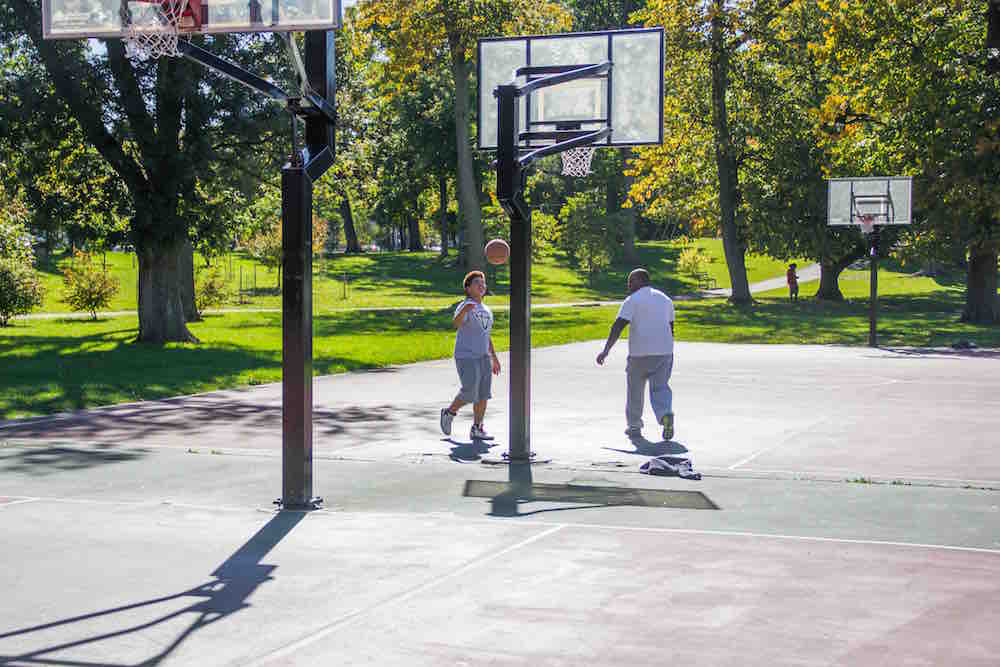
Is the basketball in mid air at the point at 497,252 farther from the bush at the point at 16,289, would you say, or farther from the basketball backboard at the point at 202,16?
the bush at the point at 16,289

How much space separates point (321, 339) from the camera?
98.5 ft

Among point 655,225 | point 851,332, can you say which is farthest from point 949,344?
point 655,225

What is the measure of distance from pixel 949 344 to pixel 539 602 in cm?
2602

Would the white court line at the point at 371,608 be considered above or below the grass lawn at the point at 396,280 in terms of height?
below

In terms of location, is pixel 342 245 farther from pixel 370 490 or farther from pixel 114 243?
pixel 370 490

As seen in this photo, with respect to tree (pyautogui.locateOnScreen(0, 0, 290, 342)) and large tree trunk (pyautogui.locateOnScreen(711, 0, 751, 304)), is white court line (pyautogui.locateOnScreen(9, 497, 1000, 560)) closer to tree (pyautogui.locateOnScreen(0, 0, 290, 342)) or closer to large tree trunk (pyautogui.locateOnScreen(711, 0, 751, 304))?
tree (pyautogui.locateOnScreen(0, 0, 290, 342))

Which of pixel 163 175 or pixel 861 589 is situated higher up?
pixel 163 175

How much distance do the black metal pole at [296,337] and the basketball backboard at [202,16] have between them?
109 cm

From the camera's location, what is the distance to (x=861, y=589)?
22.3ft

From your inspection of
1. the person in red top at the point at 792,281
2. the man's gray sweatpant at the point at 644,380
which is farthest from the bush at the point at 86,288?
the person in red top at the point at 792,281

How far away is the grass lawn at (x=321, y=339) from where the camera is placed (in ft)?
A: 61.8

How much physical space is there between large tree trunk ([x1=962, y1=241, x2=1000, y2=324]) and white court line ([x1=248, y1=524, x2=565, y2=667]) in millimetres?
32835

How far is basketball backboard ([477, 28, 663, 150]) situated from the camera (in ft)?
45.5

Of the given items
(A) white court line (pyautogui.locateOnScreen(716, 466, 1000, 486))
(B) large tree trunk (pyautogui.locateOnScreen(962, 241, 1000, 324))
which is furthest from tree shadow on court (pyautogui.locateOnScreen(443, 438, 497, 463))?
(B) large tree trunk (pyautogui.locateOnScreen(962, 241, 1000, 324))
